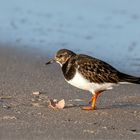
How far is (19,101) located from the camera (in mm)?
7164

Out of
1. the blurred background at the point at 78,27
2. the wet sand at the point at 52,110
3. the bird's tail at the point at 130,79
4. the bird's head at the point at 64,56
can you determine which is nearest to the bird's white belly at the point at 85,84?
the bird's tail at the point at 130,79

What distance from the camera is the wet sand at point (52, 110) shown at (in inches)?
231

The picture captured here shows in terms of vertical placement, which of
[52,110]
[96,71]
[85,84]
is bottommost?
[52,110]

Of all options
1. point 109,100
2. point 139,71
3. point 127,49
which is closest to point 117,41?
point 127,49

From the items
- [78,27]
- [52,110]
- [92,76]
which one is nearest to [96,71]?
[92,76]

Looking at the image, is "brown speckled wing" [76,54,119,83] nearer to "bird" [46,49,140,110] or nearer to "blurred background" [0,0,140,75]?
"bird" [46,49,140,110]

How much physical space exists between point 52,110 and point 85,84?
0.43 metres

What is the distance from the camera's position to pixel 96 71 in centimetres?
701

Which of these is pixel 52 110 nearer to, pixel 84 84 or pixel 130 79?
pixel 84 84

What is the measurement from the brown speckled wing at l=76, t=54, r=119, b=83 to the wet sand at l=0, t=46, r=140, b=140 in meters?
0.31

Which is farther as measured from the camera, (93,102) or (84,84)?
(93,102)

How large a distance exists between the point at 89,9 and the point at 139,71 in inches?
141

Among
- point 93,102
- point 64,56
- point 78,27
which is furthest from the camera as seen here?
point 78,27

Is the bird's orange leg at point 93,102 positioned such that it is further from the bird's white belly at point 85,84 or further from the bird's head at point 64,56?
the bird's head at point 64,56
